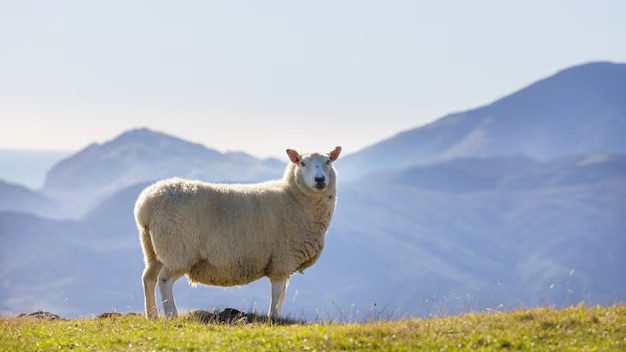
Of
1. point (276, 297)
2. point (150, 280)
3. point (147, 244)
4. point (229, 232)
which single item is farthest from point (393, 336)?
point (147, 244)

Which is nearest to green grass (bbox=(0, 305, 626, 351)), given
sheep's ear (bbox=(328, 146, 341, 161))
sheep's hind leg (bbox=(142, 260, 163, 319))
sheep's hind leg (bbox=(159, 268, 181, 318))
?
sheep's hind leg (bbox=(159, 268, 181, 318))

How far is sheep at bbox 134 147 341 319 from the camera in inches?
726

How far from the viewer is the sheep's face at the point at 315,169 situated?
1983 cm

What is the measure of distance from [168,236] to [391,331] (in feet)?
22.8

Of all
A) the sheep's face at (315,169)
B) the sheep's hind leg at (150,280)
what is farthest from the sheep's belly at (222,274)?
the sheep's face at (315,169)

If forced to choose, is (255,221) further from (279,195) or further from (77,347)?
(77,347)

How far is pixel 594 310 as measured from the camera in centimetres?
1450

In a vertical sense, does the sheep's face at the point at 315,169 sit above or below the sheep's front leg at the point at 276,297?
above

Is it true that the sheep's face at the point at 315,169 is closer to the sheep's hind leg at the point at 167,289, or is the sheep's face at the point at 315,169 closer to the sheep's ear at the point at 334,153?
the sheep's ear at the point at 334,153

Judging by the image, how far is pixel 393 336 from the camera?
1310cm

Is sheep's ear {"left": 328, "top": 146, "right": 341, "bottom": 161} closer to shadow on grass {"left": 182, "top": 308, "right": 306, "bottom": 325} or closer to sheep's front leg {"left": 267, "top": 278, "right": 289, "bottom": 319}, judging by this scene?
sheep's front leg {"left": 267, "top": 278, "right": 289, "bottom": 319}

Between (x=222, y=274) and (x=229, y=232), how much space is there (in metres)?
0.99

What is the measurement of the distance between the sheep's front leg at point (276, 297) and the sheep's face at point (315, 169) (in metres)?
2.46

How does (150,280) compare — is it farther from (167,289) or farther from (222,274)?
(222,274)
